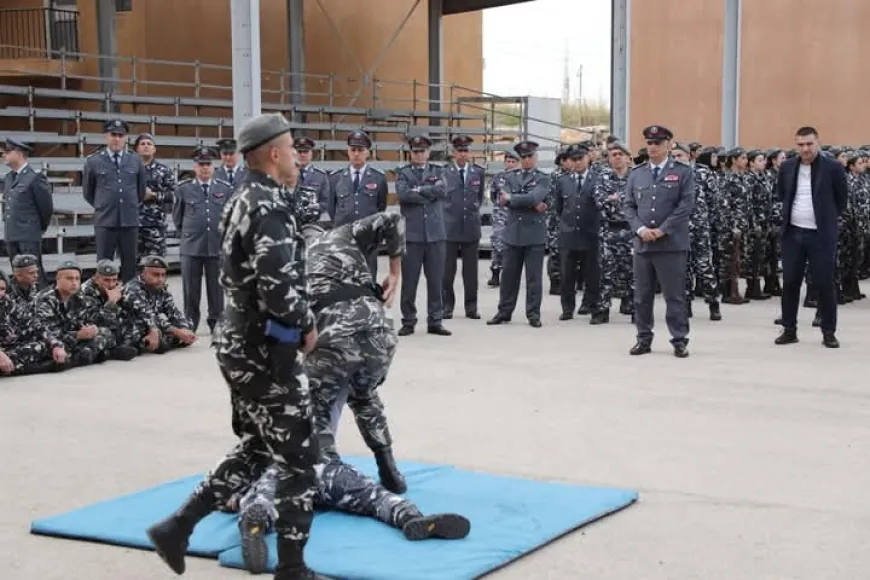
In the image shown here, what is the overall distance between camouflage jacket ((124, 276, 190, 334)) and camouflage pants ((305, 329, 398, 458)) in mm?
5324

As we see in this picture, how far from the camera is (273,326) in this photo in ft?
14.7

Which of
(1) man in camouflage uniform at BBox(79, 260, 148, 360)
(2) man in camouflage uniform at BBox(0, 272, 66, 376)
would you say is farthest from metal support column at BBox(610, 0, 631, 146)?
(2) man in camouflage uniform at BBox(0, 272, 66, 376)

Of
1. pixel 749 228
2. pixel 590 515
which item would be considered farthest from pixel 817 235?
pixel 590 515

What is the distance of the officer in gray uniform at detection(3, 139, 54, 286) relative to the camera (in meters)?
12.5

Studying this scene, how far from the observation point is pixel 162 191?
1313 cm

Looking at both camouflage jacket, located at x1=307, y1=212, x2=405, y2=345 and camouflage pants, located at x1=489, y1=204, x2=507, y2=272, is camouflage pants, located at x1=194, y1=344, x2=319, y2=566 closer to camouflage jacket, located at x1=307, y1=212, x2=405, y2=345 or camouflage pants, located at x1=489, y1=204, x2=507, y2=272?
camouflage jacket, located at x1=307, y1=212, x2=405, y2=345

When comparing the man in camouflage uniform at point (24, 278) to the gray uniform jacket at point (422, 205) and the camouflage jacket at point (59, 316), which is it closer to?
the camouflage jacket at point (59, 316)

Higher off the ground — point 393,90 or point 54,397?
point 393,90

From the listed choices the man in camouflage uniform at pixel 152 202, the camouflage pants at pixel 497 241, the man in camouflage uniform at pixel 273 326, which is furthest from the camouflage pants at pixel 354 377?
the camouflage pants at pixel 497 241

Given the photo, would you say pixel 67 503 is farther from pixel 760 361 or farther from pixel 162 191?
pixel 162 191

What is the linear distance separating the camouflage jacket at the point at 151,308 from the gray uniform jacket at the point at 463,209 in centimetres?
318

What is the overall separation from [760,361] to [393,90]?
60.1 feet

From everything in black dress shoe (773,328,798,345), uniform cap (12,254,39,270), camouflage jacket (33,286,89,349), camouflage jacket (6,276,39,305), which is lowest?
black dress shoe (773,328,798,345)

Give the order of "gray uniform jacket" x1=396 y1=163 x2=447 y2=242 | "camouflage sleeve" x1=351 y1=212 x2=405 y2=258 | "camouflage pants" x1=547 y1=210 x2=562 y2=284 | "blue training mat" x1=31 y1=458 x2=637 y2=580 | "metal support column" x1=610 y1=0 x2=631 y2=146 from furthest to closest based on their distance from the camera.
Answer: "metal support column" x1=610 y1=0 x2=631 y2=146 < "camouflage pants" x1=547 y1=210 x2=562 y2=284 < "gray uniform jacket" x1=396 y1=163 x2=447 y2=242 < "camouflage sleeve" x1=351 y1=212 x2=405 y2=258 < "blue training mat" x1=31 y1=458 x2=637 y2=580
